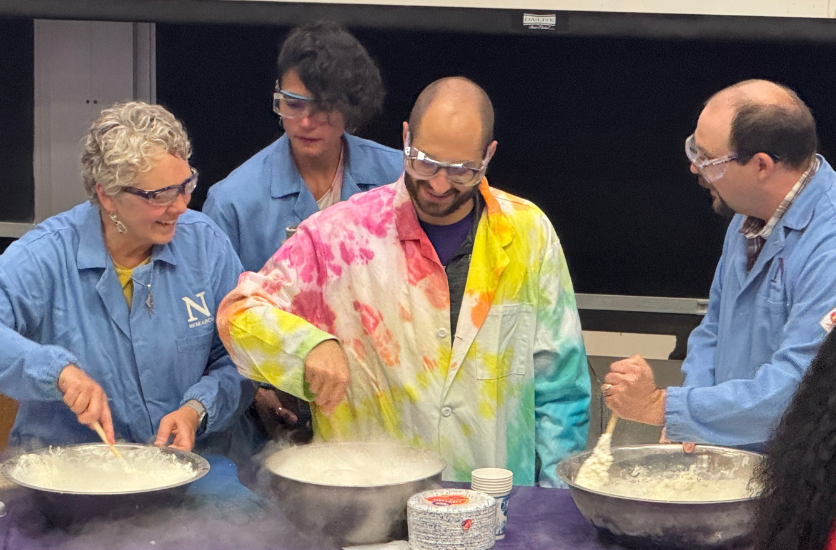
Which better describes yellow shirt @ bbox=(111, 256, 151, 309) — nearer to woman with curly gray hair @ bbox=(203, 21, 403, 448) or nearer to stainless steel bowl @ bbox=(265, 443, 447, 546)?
woman with curly gray hair @ bbox=(203, 21, 403, 448)

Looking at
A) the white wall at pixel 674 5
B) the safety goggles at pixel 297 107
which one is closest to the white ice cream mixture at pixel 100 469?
the safety goggles at pixel 297 107

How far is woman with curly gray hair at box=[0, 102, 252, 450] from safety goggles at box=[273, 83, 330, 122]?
1.59 ft

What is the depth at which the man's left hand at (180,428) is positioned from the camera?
90.7 inches

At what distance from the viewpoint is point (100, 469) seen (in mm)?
2236

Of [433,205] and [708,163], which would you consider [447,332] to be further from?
[708,163]

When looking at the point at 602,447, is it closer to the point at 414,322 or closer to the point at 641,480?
the point at 641,480

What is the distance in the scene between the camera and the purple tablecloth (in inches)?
76.3

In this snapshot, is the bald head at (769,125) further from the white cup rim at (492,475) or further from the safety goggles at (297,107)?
the safety goggles at (297,107)

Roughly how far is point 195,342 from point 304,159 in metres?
0.76

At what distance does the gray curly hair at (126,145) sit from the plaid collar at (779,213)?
1377mm

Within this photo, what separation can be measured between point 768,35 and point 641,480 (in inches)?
82.9

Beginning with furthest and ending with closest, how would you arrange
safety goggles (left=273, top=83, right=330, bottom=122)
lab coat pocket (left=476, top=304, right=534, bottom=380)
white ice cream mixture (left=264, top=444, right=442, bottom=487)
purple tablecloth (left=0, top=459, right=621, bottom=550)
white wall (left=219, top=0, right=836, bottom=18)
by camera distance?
1. white wall (left=219, top=0, right=836, bottom=18)
2. safety goggles (left=273, top=83, right=330, bottom=122)
3. lab coat pocket (left=476, top=304, right=534, bottom=380)
4. white ice cream mixture (left=264, top=444, right=442, bottom=487)
5. purple tablecloth (left=0, top=459, right=621, bottom=550)

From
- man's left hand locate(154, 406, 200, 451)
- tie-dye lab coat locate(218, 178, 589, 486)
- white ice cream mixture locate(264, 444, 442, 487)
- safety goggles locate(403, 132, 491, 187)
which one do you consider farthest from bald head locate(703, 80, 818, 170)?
man's left hand locate(154, 406, 200, 451)

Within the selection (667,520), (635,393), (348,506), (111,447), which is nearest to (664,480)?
(635,393)
